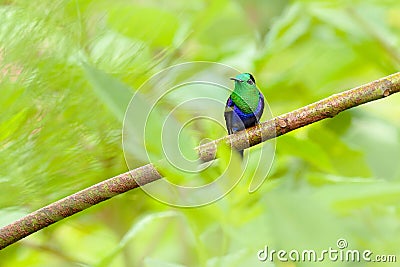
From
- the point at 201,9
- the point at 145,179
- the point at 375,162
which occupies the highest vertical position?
the point at 145,179

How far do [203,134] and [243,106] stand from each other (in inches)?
6.4

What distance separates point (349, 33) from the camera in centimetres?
59

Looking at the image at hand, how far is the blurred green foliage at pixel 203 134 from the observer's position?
1.19 feet

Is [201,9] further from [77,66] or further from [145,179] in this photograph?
[145,179]

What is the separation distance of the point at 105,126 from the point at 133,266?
0.13m

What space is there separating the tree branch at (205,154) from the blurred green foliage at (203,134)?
0.07 m

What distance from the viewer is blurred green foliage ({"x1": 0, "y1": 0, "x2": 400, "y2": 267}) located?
14.3 inches

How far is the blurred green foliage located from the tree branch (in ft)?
0.23

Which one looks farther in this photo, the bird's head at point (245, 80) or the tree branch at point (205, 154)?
the bird's head at point (245, 80)

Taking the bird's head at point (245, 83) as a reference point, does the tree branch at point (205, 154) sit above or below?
above

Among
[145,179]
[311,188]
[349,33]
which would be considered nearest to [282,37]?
[349,33]

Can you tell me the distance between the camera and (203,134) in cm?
52

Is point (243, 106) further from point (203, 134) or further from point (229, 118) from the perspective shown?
point (203, 134)

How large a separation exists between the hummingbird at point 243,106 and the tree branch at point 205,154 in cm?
3
